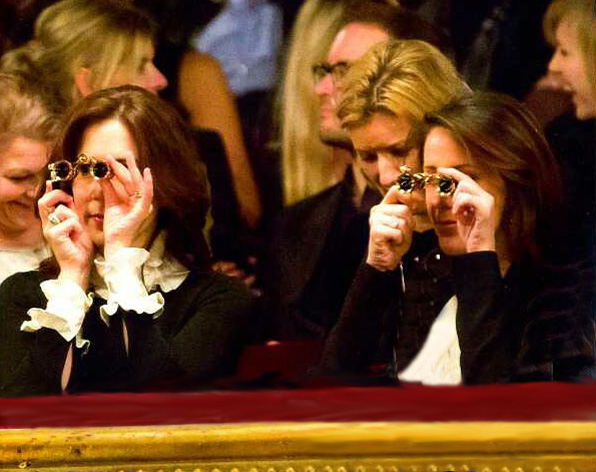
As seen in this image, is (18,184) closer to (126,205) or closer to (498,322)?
(126,205)

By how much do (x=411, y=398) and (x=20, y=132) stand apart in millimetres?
1304

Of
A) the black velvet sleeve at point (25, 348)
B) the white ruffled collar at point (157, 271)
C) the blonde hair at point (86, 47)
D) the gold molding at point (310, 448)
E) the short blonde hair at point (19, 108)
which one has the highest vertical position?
the blonde hair at point (86, 47)

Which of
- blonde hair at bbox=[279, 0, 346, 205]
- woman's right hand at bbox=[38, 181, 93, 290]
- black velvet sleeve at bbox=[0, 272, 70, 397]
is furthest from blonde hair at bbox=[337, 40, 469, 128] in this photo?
black velvet sleeve at bbox=[0, 272, 70, 397]

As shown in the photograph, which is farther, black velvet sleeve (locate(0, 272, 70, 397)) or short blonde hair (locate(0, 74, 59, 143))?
short blonde hair (locate(0, 74, 59, 143))

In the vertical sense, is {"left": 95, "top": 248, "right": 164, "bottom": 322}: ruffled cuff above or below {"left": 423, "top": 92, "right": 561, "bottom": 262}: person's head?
below

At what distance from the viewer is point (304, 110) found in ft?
9.89

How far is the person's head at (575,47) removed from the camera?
303 centimetres

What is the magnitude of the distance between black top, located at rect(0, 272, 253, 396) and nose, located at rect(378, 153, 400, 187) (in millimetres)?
517

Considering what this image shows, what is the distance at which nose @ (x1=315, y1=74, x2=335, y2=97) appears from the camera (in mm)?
3016

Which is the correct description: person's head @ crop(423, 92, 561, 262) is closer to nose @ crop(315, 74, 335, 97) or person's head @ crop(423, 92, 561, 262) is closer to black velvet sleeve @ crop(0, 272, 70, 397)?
nose @ crop(315, 74, 335, 97)

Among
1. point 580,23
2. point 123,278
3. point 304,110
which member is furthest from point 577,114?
point 123,278

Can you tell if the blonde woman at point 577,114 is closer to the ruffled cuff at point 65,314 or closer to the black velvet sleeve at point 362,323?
the black velvet sleeve at point 362,323

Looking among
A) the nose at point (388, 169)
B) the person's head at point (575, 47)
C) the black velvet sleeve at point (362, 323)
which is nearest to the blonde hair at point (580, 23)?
the person's head at point (575, 47)

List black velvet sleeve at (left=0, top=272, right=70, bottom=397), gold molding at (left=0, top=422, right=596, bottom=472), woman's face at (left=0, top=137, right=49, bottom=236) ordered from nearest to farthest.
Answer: gold molding at (left=0, top=422, right=596, bottom=472) < black velvet sleeve at (left=0, top=272, right=70, bottom=397) < woman's face at (left=0, top=137, right=49, bottom=236)
